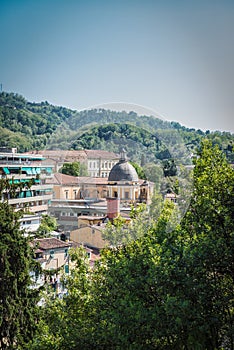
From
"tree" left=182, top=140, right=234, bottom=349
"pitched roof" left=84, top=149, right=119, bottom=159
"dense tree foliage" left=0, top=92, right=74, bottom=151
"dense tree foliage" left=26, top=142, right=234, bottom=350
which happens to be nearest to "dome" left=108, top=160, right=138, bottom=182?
"pitched roof" left=84, top=149, right=119, bottom=159

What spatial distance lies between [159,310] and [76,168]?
1.32 metres

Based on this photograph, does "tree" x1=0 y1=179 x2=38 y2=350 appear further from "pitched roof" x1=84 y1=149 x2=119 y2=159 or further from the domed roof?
the domed roof

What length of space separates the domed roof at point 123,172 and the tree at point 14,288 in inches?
188

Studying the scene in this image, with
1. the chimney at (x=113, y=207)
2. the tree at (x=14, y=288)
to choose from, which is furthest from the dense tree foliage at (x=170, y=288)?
the tree at (x=14, y=288)

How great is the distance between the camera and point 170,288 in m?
3.90

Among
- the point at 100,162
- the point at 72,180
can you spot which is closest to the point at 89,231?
the point at 72,180

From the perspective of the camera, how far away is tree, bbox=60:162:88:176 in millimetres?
3324

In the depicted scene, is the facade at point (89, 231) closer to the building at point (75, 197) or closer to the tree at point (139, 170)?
the building at point (75, 197)

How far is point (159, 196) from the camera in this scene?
321 cm

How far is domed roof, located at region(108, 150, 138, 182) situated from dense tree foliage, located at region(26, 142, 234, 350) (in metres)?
0.43

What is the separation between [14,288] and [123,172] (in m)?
5.00

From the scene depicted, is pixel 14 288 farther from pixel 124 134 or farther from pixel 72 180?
pixel 124 134

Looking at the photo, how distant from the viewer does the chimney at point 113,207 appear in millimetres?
3107

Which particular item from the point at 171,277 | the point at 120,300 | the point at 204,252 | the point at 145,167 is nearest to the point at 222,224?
the point at 204,252
